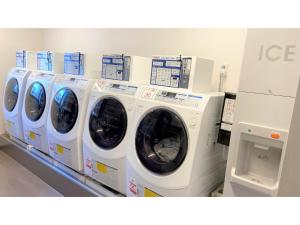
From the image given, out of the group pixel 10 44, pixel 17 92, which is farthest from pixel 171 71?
pixel 10 44

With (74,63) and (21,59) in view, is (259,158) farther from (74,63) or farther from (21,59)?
(21,59)

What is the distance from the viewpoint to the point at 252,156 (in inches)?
50.6

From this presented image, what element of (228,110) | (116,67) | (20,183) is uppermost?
(116,67)

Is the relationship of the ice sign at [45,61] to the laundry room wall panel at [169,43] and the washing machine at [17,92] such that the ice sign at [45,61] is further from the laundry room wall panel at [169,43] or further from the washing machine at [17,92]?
the laundry room wall panel at [169,43]

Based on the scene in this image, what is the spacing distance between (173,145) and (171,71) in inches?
22.2

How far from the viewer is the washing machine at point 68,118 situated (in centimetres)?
212

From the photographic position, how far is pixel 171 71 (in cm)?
167

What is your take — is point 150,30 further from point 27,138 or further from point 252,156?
point 27,138

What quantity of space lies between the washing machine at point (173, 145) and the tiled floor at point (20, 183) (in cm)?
118

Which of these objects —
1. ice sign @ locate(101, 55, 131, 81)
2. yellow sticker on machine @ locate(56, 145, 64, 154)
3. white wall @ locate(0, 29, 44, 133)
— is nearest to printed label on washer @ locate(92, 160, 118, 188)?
yellow sticker on machine @ locate(56, 145, 64, 154)

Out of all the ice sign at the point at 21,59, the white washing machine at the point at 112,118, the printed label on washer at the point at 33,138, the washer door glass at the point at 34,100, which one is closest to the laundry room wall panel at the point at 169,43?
the white washing machine at the point at 112,118

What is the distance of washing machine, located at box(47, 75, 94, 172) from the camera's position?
2.12 metres

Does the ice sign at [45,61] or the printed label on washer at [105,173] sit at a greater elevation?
the ice sign at [45,61]

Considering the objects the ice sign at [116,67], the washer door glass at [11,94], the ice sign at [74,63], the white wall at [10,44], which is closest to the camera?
the ice sign at [116,67]
